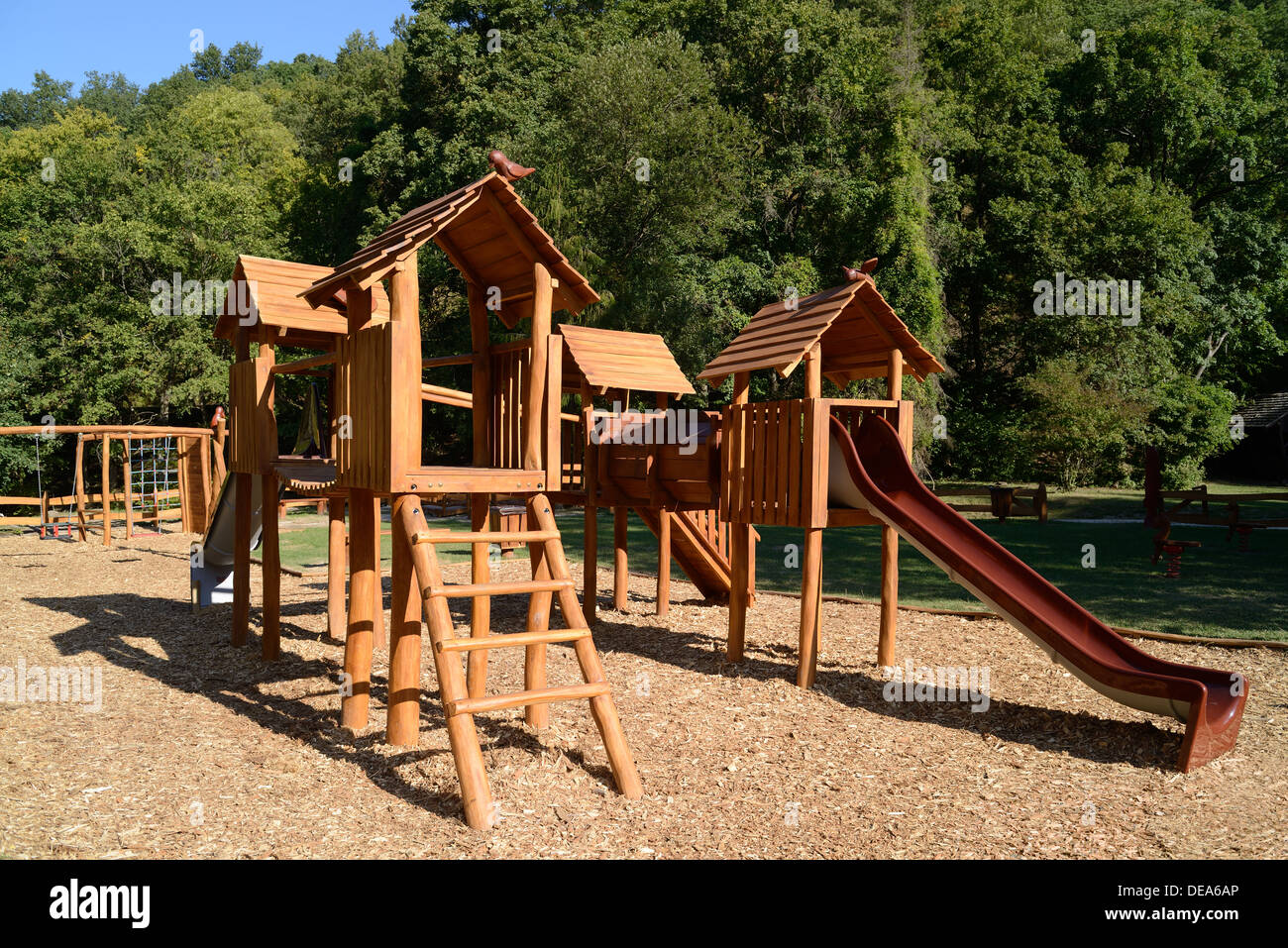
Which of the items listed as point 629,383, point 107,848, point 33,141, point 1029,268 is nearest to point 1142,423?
point 1029,268

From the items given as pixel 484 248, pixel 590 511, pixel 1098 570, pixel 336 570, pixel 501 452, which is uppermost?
pixel 484 248

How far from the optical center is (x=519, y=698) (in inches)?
224

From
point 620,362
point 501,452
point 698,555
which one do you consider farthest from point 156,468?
point 501,452

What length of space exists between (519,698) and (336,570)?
520 cm

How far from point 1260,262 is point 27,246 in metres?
47.0

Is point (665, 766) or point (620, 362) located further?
point (620, 362)

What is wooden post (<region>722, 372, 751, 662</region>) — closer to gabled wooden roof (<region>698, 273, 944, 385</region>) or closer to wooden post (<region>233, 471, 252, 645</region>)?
gabled wooden roof (<region>698, 273, 944, 385</region>)

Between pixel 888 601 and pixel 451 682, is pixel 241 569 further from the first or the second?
pixel 888 601

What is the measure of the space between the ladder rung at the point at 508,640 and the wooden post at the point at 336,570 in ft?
14.4

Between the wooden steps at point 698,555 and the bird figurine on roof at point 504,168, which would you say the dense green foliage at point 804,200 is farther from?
the bird figurine on roof at point 504,168

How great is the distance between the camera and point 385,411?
6.30 m

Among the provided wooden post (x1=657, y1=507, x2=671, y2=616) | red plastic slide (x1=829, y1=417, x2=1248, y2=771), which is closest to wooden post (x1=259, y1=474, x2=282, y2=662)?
wooden post (x1=657, y1=507, x2=671, y2=616)

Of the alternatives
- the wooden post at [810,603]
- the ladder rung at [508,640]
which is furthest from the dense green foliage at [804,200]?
the ladder rung at [508,640]

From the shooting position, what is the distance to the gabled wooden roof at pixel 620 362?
12.9 meters
